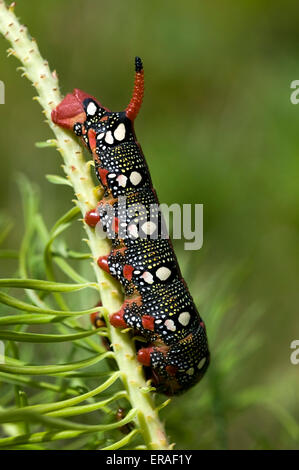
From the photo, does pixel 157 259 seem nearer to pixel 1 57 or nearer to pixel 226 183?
pixel 226 183

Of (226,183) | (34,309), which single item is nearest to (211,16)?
(226,183)

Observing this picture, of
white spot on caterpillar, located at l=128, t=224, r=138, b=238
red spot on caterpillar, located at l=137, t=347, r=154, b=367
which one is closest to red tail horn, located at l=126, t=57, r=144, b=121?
white spot on caterpillar, located at l=128, t=224, r=138, b=238

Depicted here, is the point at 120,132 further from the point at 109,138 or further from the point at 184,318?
the point at 184,318

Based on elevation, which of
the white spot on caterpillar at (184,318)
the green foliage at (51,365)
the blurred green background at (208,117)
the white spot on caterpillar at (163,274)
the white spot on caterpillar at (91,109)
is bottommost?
the green foliage at (51,365)

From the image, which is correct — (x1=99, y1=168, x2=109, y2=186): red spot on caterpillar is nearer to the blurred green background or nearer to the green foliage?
→ the green foliage

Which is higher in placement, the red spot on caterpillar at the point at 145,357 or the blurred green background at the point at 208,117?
the blurred green background at the point at 208,117

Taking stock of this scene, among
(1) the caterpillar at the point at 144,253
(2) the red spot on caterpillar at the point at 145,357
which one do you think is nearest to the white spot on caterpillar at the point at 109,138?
(1) the caterpillar at the point at 144,253

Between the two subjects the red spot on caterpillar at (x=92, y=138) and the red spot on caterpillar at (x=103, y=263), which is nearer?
the red spot on caterpillar at (x=103, y=263)

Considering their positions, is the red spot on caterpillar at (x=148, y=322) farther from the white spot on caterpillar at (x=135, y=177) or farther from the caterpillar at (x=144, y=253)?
the white spot on caterpillar at (x=135, y=177)
